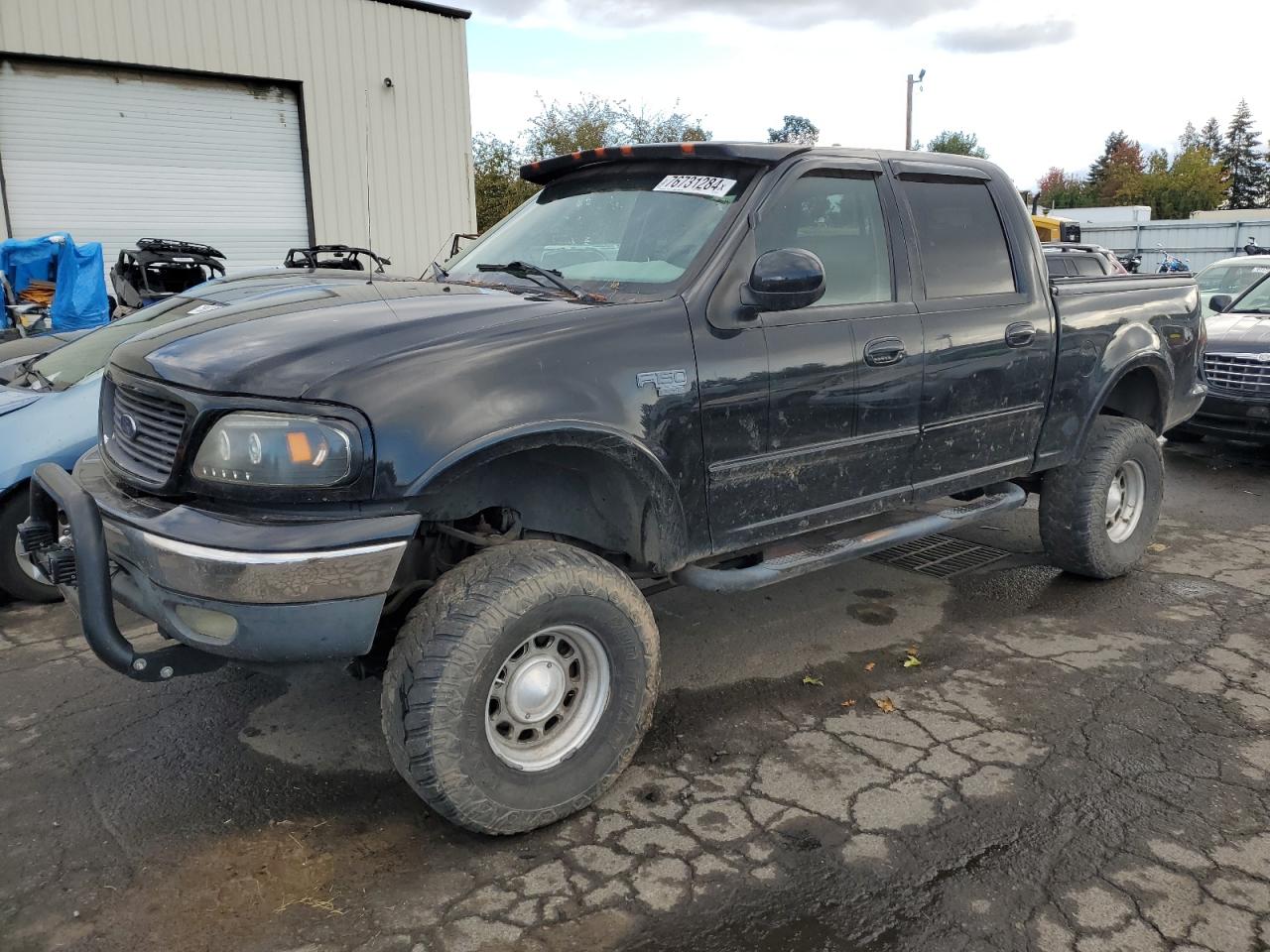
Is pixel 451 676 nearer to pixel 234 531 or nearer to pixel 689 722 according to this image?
pixel 234 531

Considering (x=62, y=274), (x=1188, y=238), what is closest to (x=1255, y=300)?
(x=62, y=274)

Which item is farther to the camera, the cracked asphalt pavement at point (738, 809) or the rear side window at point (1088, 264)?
the rear side window at point (1088, 264)

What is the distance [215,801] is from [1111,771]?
299cm

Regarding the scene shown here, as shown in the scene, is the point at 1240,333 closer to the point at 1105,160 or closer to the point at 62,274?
the point at 62,274

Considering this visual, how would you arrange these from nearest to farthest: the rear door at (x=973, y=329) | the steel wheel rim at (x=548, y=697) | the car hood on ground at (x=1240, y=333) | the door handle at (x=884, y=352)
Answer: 1. the steel wheel rim at (x=548, y=697)
2. the door handle at (x=884, y=352)
3. the rear door at (x=973, y=329)
4. the car hood on ground at (x=1240, y=333)

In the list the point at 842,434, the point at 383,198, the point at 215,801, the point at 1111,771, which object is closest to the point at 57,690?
the point at 215,801

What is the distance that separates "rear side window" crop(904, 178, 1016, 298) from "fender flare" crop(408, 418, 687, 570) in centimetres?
162

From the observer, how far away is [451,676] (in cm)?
269

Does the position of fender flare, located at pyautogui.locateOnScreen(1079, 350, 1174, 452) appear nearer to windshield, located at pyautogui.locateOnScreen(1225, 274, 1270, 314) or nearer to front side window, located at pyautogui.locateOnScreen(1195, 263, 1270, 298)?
windshield, located at pyautogui.locateOnScreen(1225, 274, 1270, 314)

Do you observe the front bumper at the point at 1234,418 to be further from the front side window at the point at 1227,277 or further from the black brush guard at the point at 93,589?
the black brush guard at the point at 93,589

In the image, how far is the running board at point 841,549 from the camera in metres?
3.50

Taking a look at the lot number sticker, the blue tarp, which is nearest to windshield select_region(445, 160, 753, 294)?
the lot number sticker

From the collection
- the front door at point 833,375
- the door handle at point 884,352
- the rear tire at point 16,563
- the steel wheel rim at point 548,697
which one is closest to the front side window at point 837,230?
the front door at point 833,375

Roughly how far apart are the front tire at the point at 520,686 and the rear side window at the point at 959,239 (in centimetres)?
205
